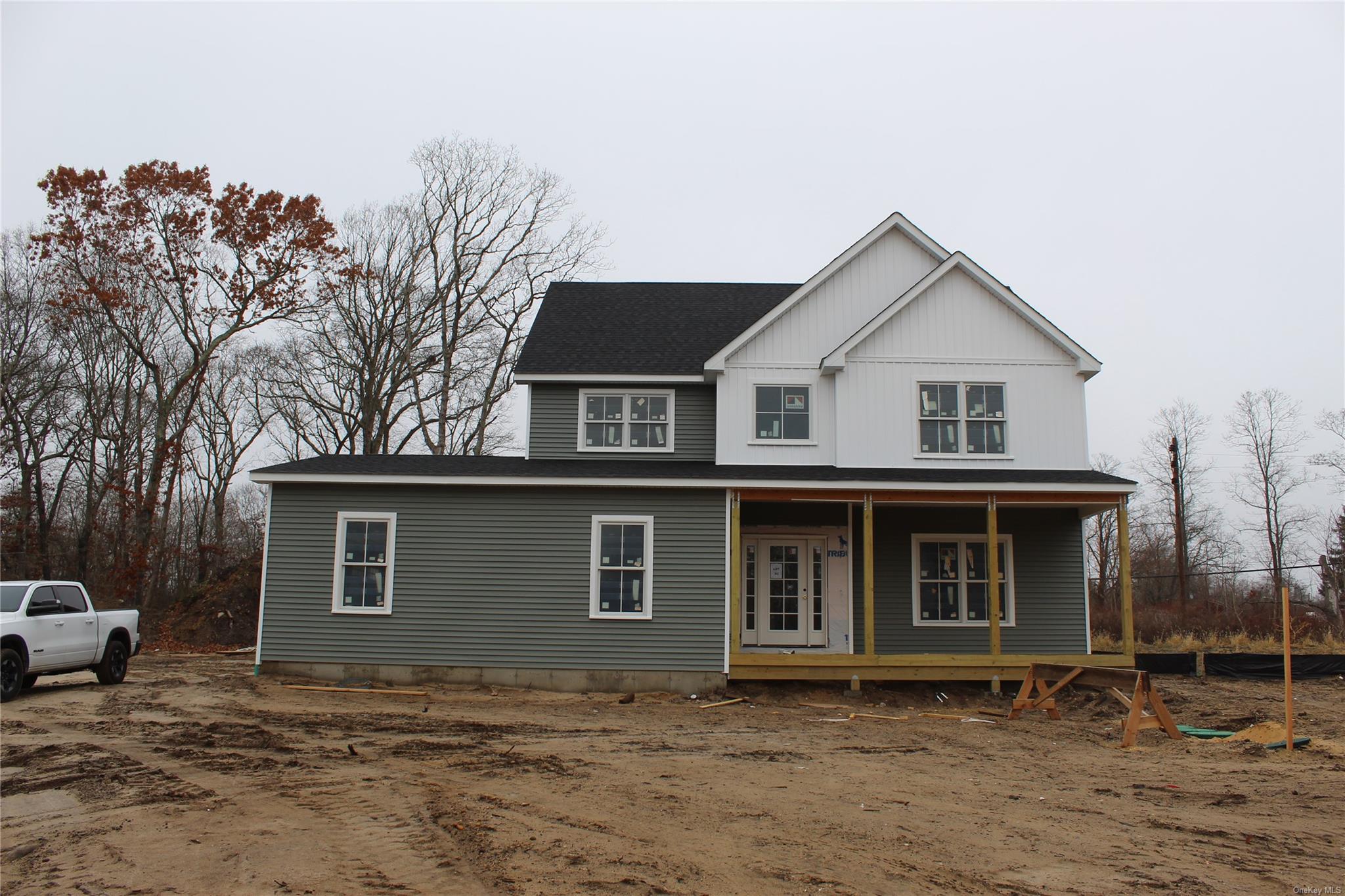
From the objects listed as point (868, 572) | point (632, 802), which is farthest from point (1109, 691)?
point (632, 802)

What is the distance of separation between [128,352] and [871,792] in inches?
1387

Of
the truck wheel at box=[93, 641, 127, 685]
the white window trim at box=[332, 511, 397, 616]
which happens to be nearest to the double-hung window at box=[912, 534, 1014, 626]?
the white window trim at box=[332, 511, 397, 616]

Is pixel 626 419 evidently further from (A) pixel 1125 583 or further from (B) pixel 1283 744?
(B) pixel 1283 744

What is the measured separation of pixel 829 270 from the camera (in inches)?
716

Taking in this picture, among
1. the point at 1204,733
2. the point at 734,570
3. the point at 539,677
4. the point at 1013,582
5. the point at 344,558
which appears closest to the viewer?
the point at 1204,733

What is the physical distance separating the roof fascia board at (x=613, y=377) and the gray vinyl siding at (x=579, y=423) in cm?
20

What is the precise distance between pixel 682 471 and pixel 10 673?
404 inches

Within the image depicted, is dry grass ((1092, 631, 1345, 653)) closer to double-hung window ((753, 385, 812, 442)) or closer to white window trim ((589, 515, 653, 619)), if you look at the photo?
double-hung window ((753, 385, 812, 442))

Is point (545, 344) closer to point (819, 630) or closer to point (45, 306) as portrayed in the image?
point (819, 630)

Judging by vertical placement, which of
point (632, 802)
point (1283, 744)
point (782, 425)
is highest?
point (782, 425)

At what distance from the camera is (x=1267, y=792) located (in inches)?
359

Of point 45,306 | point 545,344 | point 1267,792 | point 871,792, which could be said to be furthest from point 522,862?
point 45,306

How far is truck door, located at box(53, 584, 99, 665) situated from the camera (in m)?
14.6

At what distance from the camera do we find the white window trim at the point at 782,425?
17562 mm
